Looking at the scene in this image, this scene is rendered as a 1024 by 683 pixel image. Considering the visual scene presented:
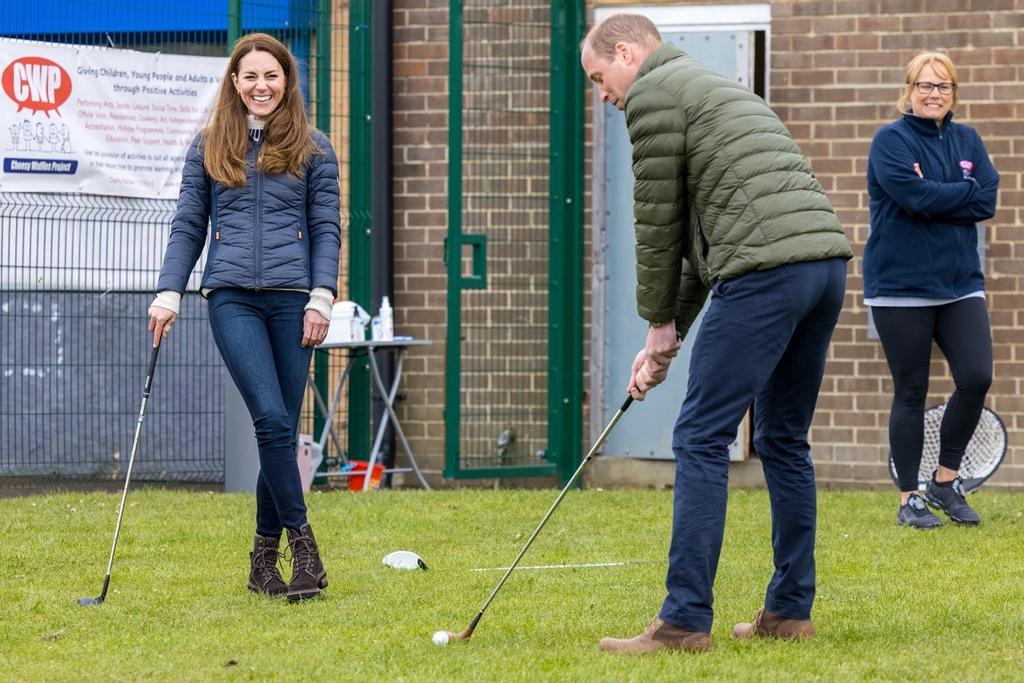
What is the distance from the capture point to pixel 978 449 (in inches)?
362

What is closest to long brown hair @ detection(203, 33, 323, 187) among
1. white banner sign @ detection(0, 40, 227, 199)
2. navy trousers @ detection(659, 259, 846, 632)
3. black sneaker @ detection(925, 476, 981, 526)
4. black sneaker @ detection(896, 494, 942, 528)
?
navy trousers @ detection(659, 259, 846, 632)

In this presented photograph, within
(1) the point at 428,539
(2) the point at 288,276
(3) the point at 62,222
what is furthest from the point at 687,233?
(3) the point at 62,222

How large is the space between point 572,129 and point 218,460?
2.89 metres

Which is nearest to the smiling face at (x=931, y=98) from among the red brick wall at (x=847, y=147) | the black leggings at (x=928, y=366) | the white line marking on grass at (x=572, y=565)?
the black leggings at (x=928, y=366)

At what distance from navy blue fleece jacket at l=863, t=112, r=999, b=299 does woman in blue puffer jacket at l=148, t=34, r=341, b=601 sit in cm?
274

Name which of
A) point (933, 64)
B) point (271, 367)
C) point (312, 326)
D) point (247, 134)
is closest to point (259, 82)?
point (247, 134)

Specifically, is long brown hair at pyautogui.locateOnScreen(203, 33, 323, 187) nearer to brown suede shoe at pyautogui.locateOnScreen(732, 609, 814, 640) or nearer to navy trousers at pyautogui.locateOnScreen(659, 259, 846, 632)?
navy trousers at pyautogui.locateOnScreen(659, 259, 846, 632)

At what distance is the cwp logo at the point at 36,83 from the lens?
30.5 ft

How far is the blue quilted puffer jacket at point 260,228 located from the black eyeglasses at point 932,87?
2944 mm

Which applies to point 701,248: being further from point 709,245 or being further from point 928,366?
point 928,366

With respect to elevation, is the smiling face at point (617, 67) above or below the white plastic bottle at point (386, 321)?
above

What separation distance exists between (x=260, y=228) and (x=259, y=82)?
1.69 feet

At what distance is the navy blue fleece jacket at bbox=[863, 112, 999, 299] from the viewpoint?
24.7ft

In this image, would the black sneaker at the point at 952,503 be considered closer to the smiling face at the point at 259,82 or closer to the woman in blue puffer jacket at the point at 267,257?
the woman in blue puffer jacket at the point at 267,257
